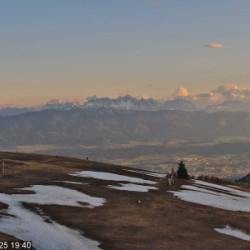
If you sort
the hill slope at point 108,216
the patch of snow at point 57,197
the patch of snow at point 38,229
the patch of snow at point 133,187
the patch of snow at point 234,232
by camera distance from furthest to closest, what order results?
the patch of snow at point 133,187, the patch of snow at point 57,197, the patch of snow at point 234,232, the hill slope at point 108,216, the patch of snow at point 38,229

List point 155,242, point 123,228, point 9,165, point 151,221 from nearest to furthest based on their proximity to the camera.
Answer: point 155,242, point 123,228, point 151,221, point 9,165

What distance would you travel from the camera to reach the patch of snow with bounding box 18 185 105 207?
97.8 ft

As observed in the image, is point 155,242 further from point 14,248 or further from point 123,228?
point 14,248

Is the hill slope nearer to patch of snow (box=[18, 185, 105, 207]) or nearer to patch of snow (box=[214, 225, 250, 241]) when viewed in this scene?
patch of snow (box=[18, 185, 105, 207])

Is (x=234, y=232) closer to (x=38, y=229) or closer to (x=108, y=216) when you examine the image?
(x=108, y=216)

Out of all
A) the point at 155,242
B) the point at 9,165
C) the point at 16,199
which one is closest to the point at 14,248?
the point at 155,242

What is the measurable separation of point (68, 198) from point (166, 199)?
11.0 m

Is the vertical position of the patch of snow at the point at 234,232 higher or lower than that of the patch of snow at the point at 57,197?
lower

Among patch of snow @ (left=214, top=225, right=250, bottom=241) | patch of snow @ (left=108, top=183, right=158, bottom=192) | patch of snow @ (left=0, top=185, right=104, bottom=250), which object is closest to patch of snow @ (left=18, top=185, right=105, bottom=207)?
patch of snow @ (left=0, top=185, right=104, bottom=250)

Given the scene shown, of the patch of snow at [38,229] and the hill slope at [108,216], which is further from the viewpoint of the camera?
the hill slope at [108,216]

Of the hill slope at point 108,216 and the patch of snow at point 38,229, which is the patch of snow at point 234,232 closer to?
the hill slope at point 108,216

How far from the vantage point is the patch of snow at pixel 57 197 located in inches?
1174

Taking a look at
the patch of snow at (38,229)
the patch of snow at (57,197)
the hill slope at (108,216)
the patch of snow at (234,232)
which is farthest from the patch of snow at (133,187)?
the patch of snow at (234,232)

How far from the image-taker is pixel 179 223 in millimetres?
27750
